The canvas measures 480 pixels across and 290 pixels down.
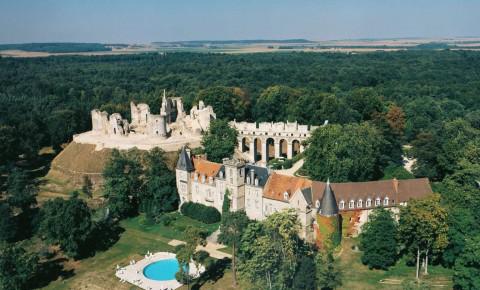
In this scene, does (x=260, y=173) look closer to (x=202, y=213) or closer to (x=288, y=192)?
(x=288, y=192)

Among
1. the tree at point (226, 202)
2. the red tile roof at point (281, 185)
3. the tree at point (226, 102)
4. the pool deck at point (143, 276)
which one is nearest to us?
the pool deck at point (143, 276)

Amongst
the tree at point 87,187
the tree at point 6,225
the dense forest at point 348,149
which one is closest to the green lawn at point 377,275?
the dense forest at point 348,149

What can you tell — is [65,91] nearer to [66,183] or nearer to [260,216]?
[66,183]

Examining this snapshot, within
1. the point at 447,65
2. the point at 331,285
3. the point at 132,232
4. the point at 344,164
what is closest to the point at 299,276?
the point at 331,285

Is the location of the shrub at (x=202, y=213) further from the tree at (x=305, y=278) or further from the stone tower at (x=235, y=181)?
the tree at (x=305, y=278)

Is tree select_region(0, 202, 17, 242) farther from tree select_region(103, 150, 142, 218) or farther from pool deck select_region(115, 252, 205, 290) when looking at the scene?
pool deck select_region(115, 252, 205, 290)

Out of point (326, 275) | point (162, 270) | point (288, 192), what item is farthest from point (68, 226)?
point (326, 275)
